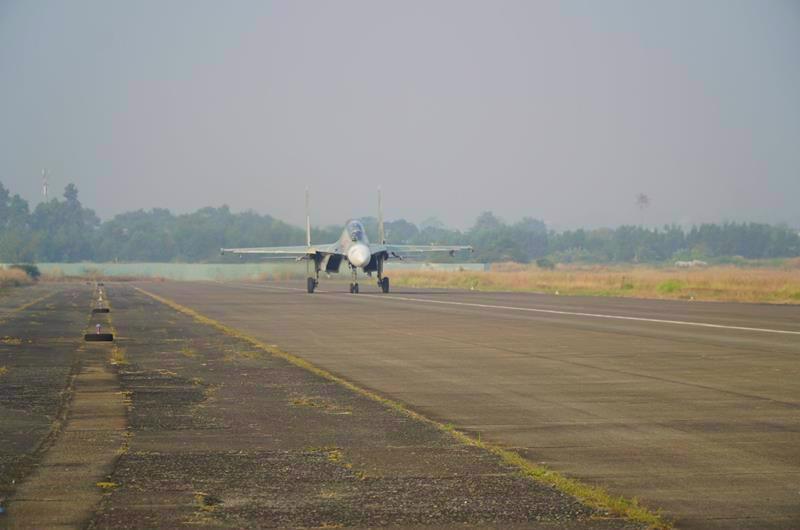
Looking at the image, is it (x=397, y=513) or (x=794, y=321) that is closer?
(x=397, y=513)

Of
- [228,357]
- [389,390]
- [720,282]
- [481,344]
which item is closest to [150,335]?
[228,357]

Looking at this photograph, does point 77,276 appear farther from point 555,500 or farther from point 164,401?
point 555,500

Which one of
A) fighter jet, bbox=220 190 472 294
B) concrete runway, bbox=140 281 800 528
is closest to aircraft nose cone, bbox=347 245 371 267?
fighter jet, bbox=220 190 472 294

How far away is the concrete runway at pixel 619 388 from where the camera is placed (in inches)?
364

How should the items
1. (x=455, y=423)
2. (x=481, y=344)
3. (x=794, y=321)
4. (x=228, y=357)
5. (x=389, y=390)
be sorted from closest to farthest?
(x=455, y=423)
(x=389, y=390)
(x=228, y=357)
(x=481, y=344)
(x=794, y=321)

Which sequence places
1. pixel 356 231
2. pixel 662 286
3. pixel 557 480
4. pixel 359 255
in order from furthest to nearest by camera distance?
pixel 662 286 < pixel 356 231 < pixel 359 255 < pixel 557 480

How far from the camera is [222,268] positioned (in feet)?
404

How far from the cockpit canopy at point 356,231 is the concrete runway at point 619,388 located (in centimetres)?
2167

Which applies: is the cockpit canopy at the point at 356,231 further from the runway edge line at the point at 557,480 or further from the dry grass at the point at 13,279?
the runway edge line at the point at 557,480

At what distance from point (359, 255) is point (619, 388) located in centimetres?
4047

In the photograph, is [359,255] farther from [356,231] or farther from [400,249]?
[400,249]

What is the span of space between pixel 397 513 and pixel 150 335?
21.1 m

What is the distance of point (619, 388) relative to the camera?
16.1 metres

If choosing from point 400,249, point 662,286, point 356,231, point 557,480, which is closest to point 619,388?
point 557,480
